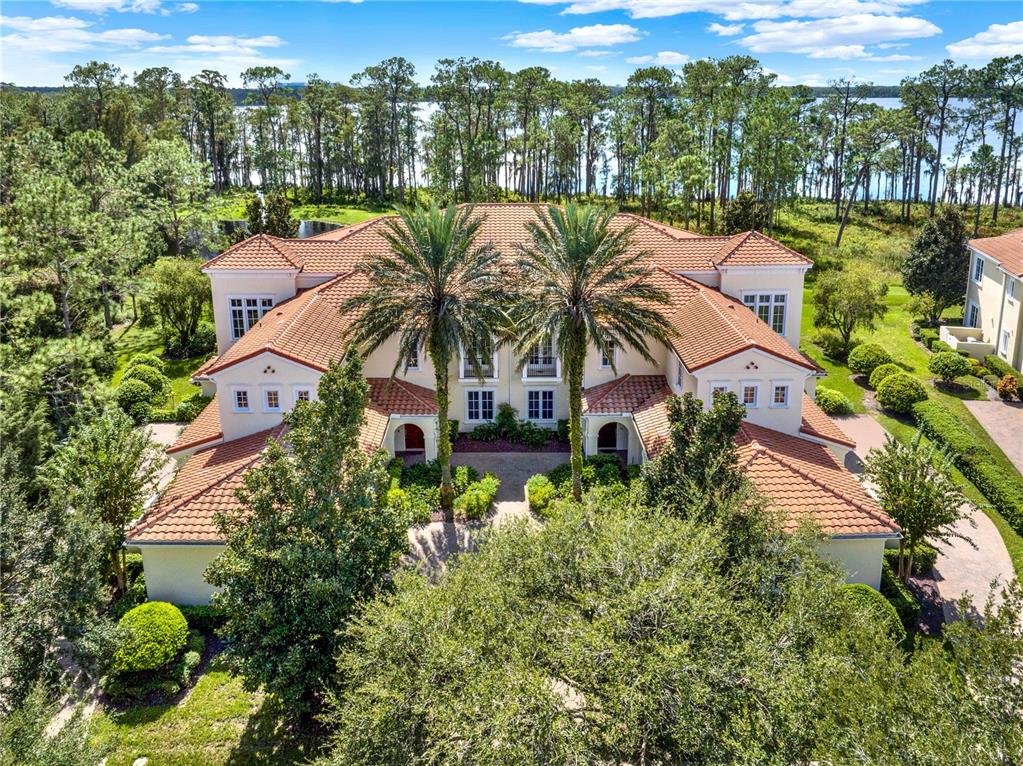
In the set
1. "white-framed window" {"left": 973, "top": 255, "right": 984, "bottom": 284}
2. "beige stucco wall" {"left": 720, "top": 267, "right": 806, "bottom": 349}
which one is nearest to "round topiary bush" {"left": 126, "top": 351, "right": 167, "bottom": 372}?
"beige stucco wall" {"left": 720, "top": 267, "right": 806, "bottom": 349}

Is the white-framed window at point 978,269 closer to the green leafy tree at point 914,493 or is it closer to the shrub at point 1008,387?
the shrub at point 1008,387

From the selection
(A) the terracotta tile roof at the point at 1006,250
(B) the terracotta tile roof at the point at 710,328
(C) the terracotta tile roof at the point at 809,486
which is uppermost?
(A) the terracotta tile roof at the point at 1006,250

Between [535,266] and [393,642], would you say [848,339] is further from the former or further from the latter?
[393,642]

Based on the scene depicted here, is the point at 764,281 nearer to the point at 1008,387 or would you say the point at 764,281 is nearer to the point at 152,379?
the point at 1008,387

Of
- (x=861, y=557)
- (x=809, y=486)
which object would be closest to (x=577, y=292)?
(x=809, y=486)

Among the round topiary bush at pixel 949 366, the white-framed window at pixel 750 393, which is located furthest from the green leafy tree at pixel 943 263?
the white-framed window at pixel 750 393

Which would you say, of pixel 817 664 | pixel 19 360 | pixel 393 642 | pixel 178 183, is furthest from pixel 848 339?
pixel 178 183
